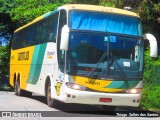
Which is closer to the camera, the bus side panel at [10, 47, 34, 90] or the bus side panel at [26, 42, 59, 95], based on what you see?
the bus side panel at [26, 42, 59, 95]

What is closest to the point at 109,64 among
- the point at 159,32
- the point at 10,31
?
the point at 159,32

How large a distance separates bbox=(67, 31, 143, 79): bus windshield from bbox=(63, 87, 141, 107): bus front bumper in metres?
0.57

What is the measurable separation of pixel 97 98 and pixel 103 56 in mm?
1355

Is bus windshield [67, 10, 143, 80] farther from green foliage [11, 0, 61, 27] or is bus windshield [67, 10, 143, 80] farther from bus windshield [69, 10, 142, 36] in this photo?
green foliage [11, 0, 61, 27]

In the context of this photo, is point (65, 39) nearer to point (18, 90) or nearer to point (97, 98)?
point (97, 98)

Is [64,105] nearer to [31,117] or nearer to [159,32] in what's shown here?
[31,117]

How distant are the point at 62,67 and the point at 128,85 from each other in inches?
87.4

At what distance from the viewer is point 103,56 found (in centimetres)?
1300

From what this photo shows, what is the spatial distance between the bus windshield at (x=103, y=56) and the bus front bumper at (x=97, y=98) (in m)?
0.57

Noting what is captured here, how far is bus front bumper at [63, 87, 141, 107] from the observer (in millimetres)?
12633

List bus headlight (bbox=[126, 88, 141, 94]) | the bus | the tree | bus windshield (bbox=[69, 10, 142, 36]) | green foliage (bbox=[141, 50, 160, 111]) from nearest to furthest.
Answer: the bus, bus headlight (bbox=[126, 88, 141, 94]), bus windshield (bbox=[69, 10, 142, 36]), green foliage (bbox=[141, 50, 160, 111]), the tree

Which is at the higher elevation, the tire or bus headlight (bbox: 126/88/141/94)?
bus headlight (bbox: 126/88/141/94)

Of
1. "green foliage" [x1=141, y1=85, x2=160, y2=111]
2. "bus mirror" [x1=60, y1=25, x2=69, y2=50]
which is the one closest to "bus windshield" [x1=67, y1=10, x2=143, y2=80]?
"bus mirror" [x1=60, y1=25, x2=69, y2=50]

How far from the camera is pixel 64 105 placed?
16.4 m
